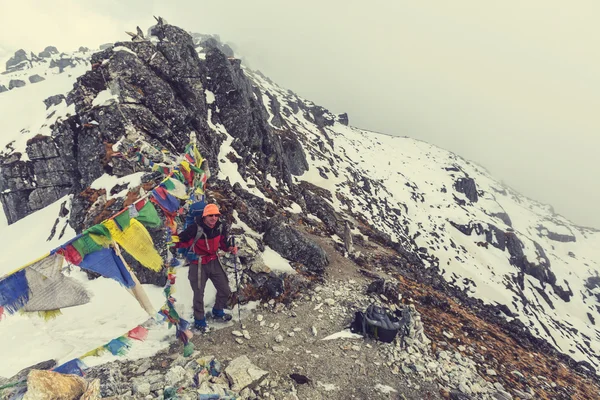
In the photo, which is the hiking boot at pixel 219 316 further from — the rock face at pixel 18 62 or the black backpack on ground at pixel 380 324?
the rock face at pixel 18 62

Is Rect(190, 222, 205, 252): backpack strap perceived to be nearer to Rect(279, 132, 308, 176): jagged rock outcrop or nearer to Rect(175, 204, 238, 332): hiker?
Rect(175, 204, 238, 332): hiker

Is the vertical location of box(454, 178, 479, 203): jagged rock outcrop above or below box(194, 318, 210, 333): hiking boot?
below

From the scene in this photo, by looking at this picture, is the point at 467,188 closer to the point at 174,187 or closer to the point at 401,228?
the point at 401,228

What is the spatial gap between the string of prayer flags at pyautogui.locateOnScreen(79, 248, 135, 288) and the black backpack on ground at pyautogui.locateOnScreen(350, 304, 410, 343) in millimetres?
6754

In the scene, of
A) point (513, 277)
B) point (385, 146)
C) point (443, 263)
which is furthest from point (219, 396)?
point (385, 146)

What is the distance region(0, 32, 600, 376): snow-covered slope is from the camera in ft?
31.9

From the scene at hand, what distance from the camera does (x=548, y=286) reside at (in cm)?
7062

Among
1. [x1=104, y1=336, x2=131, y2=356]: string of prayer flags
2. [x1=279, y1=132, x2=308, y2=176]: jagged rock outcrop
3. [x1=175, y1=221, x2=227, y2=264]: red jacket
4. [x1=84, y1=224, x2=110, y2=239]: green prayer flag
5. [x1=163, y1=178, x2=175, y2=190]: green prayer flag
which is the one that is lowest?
[x1=104, y1=336, x2=131, y2=356]: string of prayer flags

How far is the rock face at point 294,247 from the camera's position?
43.9 ft

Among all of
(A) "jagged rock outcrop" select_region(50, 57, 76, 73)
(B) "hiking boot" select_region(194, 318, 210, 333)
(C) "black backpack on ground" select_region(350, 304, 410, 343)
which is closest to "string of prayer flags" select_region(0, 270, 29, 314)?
(B) "hiking boot" select_region(194, 318, 210, 333)

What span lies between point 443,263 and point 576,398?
4349 cm

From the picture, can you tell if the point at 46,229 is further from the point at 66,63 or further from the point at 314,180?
the point at 66,63

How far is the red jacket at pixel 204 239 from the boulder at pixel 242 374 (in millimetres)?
2628

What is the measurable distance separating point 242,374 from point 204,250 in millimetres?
3069
